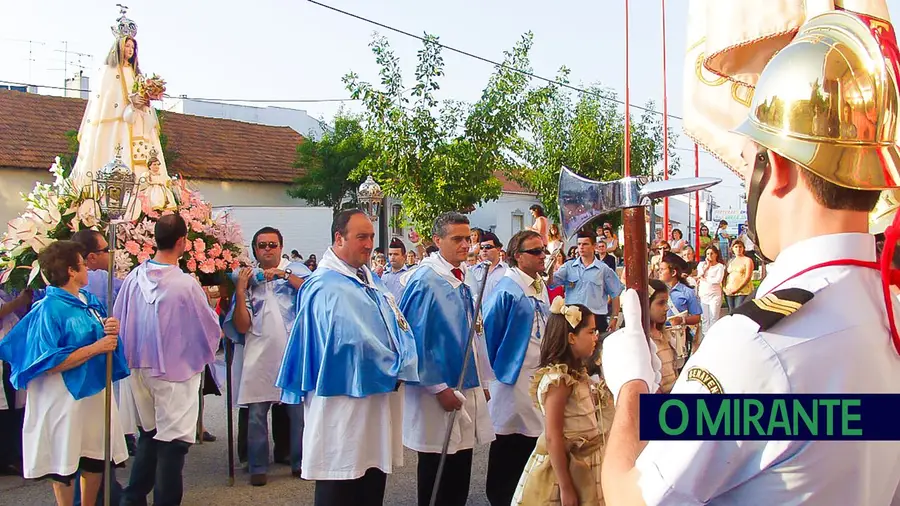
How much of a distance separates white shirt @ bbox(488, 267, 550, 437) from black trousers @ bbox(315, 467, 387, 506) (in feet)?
3.83


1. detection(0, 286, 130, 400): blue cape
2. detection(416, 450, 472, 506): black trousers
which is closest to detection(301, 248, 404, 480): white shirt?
detection(416, 450, 472, 506): black trousers

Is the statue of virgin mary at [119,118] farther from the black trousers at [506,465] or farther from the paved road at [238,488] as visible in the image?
the black trousers at [506,465]

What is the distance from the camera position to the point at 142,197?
239 inches

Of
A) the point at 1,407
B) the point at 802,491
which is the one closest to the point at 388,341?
the point at 802,491

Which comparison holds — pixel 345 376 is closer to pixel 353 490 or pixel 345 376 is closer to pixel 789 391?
pixel 353 490

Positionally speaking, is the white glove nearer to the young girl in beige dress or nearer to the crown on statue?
the young girl in beige dress

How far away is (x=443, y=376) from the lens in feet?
16.3

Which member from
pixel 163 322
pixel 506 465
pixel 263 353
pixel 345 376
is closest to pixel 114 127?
pixel 263 353

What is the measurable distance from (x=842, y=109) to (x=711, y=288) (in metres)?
12.1

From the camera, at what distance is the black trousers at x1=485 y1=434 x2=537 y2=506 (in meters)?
5.35

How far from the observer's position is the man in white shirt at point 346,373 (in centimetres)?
422

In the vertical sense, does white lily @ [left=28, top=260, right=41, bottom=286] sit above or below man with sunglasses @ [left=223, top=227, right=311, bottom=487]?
above

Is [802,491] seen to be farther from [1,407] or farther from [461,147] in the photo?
[461,147]

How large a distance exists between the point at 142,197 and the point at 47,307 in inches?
61.2
